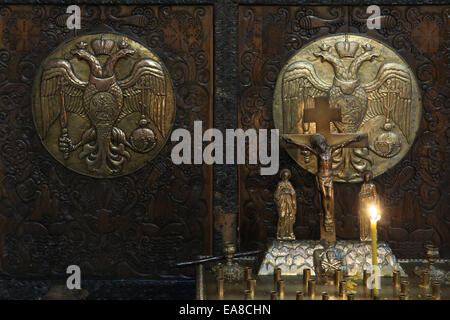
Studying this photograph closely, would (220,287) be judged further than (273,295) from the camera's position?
Yes

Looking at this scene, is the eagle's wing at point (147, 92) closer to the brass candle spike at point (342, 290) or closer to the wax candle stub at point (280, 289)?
the wax candle stub at point (280, 289)

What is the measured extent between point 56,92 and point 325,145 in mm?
1855

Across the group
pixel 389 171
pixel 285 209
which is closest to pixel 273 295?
pixel 285 209

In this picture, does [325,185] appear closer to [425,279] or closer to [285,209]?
[285,209]

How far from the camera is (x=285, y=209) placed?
3.27m

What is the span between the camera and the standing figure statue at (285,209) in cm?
327

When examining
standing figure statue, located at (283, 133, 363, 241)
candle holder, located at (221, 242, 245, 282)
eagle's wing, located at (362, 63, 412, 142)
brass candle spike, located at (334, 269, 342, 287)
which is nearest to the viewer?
brass candle spike, located at (334, 269, 342, 287)

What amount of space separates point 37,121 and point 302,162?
6.06 feet

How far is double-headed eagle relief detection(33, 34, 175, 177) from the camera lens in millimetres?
3590

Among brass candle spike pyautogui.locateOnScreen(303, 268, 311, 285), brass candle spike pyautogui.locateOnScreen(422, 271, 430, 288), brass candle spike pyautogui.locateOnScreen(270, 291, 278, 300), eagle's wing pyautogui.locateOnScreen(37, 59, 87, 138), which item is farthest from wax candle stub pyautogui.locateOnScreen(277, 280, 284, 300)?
eagle's wing pyautogui.locateOnScreen(37, 59, 87, 138)

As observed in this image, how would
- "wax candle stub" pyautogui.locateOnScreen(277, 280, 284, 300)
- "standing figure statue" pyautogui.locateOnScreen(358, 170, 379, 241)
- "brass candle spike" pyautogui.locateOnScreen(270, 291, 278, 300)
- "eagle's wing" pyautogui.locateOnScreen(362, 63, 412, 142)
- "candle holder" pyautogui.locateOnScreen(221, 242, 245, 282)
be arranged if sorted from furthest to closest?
"eagle's wing" pyautogui.locateOnScreen(362, 63, 412, 142), "standing figure statue" pyautogui.locateOnScreen(358, 170, 379, 241), "candle holder" pyautogui.locateOnScreen(221, 242, 245, 282), "wax candle stub" pyautogui.locateOnScreen(277, 280, 284, 300), "brass candle spike" pyautogui.locateOnScreen(270, 291, 278, 300)

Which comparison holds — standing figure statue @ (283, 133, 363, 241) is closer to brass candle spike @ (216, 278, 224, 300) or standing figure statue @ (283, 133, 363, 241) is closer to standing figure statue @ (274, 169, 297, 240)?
standing figure statue @ (274, 169, 297, 240)

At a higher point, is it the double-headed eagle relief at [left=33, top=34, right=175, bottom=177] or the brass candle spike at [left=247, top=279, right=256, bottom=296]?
the double-headed eagle relief at [left=33, top=34, right=175, bottom=177]

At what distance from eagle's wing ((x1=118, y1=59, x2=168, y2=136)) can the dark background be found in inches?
4.0
